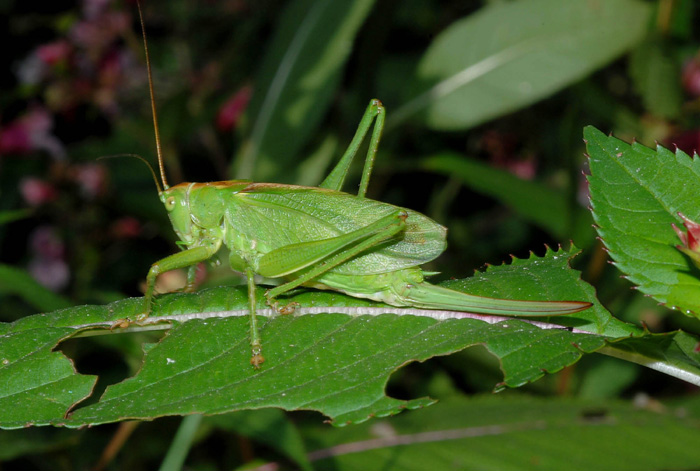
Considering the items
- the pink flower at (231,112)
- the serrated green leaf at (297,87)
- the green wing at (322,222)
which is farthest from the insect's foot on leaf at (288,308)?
the pink flower at (231,112)

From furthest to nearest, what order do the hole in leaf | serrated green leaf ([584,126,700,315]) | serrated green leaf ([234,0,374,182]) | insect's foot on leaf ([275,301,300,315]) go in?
serrated green leaf ([234,0,374,182])
the hole in leaf
insect's foot on leaf ([275,301,300,315])
serrated green leaf ([584,126,700,315])

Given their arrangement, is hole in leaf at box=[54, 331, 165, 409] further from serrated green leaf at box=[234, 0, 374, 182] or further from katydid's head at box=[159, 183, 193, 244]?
Answer: serrated green leaf at box=[234, 0, 374, 182]

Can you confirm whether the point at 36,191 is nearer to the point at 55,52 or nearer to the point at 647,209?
the point at 55,52

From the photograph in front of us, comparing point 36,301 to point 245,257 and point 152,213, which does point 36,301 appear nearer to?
point 245,257

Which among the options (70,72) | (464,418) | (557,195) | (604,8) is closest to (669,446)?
(464,418)

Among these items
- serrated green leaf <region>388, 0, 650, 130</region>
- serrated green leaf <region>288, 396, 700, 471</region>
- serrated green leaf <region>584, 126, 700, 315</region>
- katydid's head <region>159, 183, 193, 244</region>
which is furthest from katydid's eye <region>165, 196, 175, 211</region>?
serrated green leaf <region>388, 0, 650, 130</region>

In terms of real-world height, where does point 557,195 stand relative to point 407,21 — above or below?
below
